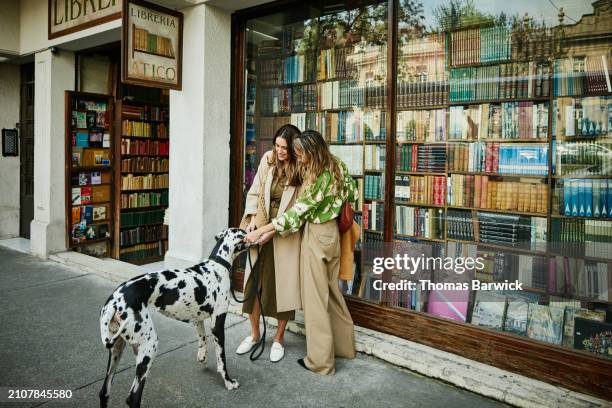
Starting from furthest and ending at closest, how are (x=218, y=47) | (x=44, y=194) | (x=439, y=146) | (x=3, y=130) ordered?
(x=3, y=130) < (x=44, y=194) < (x=218, y=47) < (x=439, y=146)

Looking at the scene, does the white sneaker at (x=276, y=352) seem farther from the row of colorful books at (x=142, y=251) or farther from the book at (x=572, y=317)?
the row of colorful books at (x=142, y=251)

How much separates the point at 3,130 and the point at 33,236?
2462mm

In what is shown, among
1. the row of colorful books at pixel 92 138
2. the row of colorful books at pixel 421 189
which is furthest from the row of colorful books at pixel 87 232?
the row of colorful books at pixel 421 189

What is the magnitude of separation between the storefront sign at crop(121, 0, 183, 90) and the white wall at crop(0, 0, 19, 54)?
426cm

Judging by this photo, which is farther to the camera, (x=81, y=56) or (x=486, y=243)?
(x=81, y=56)

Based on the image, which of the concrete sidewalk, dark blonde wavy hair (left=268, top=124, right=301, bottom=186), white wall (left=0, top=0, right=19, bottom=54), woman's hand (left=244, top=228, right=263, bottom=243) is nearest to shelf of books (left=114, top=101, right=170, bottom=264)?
white wall (left=0, top=0, right=19, bottom=54)

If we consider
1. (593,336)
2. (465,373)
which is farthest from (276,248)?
(593,336)

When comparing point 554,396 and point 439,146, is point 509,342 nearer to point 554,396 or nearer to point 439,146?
point 554,396

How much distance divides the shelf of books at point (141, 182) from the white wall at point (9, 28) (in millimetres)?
1983

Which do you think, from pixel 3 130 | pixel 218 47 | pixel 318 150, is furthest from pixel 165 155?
pixel 318 150

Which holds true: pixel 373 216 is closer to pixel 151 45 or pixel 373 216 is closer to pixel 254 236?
pixel 254 236

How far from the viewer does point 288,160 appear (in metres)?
3.65

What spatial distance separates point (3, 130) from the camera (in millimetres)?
8250

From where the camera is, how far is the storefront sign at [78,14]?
5742 mm
